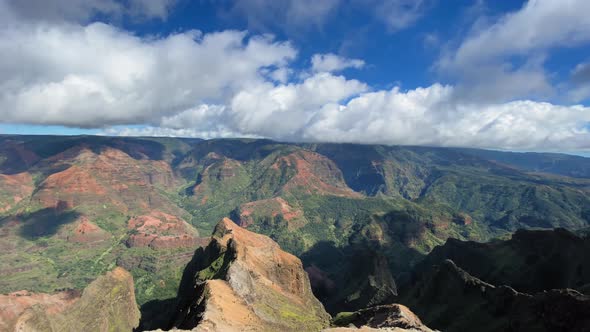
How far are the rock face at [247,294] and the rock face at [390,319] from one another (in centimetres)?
2181

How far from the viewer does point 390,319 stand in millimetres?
85375

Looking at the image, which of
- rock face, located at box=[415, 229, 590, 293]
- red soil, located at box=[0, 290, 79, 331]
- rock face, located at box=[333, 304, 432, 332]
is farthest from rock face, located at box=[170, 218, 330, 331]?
rock face, located at box=[415, 229, 590, 293]

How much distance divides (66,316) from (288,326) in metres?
102

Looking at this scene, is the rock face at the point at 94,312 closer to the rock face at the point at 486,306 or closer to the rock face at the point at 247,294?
the rock face at the point at 247,294

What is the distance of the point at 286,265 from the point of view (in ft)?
498

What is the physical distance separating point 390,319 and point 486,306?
129 ft

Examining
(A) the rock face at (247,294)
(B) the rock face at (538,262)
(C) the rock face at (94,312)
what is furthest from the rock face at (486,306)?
(C) the rock face at (94,312)

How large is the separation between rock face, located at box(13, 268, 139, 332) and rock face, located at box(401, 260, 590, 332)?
13191 cm

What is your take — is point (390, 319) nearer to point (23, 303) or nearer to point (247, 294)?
point (247, 294)

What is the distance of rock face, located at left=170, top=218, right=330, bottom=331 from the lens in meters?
83.7

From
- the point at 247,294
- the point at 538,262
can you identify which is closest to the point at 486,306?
the point at 538,262

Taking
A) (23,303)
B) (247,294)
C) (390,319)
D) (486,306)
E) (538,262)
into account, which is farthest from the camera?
(538,262)

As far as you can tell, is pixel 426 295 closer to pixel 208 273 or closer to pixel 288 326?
pixel 288 326

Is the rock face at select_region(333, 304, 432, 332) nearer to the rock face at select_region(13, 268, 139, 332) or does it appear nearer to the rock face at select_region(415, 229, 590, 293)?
the rock face at select_region(415, 229, 590, 293)
